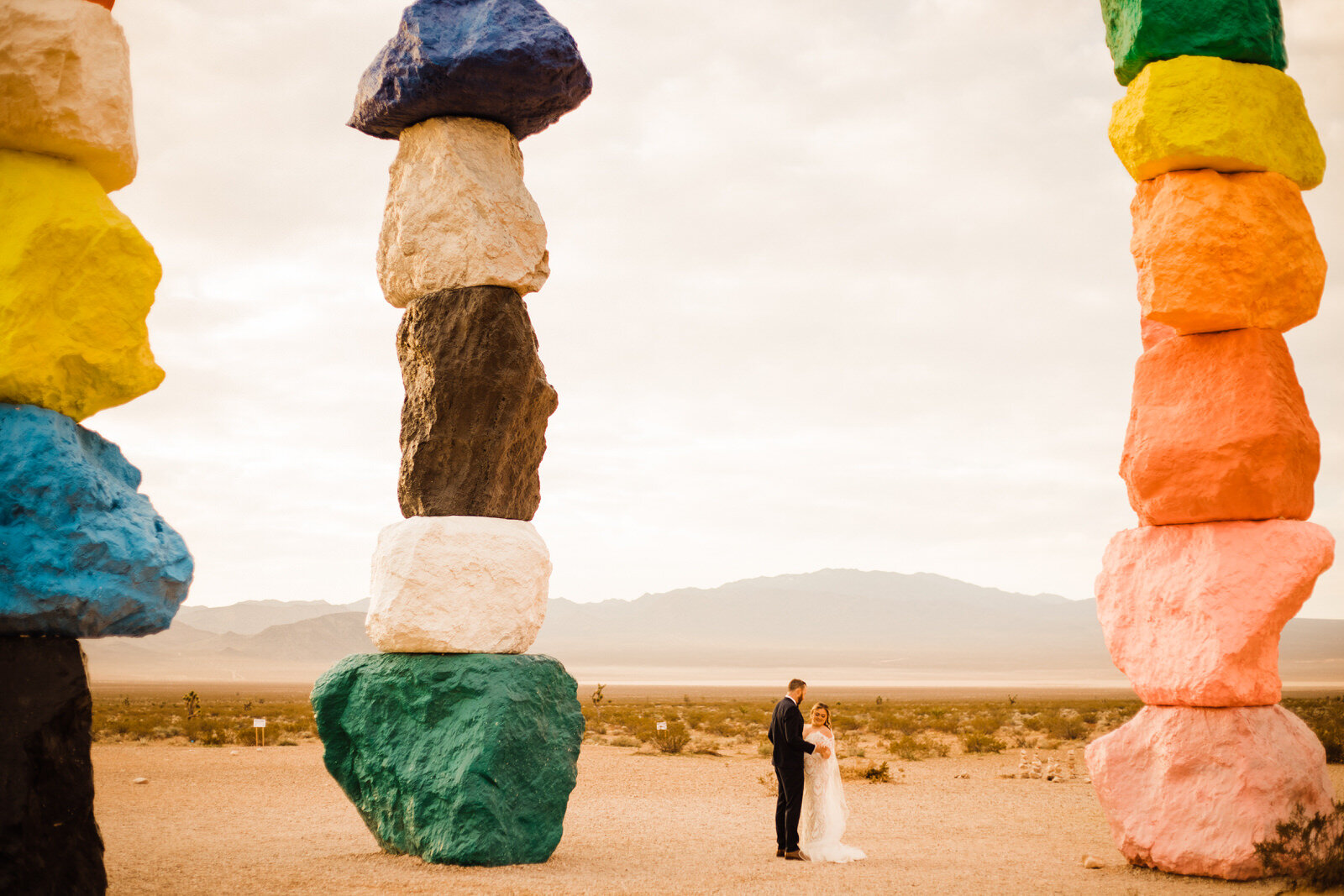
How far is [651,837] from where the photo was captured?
1089 centimetres

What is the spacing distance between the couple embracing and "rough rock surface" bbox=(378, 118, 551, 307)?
14.3ft

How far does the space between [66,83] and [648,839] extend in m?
8.14

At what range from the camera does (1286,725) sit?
27.7 ft

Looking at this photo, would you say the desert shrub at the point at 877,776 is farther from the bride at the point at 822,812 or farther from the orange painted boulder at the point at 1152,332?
the orange painted boulder at the point at 1152,332

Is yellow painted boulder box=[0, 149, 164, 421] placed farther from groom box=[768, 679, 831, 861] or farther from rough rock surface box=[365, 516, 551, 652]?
groom box=[768, 679, 831, 861]

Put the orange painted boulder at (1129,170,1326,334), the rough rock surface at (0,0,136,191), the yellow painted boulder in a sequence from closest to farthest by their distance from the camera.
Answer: the yellow painted boulder < the rough rock surface at (0,0,136,191) < the orange painted boulder at (1129,170,1326,334)

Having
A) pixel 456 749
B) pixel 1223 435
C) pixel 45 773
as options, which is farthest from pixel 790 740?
pixel 45 773

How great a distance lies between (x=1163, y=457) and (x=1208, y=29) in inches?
135

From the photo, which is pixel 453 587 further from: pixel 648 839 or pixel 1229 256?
pixel 1229 256

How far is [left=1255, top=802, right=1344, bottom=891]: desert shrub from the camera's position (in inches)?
294

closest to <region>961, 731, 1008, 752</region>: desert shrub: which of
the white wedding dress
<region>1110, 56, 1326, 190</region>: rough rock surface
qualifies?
the white wedding dress

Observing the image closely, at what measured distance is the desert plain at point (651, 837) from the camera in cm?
804

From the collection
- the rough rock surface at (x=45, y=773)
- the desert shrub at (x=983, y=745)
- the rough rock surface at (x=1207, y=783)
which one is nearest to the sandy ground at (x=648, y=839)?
the rough rock surface at (x=1207, y=783)

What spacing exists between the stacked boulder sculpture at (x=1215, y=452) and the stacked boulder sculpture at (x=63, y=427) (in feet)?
23.1
